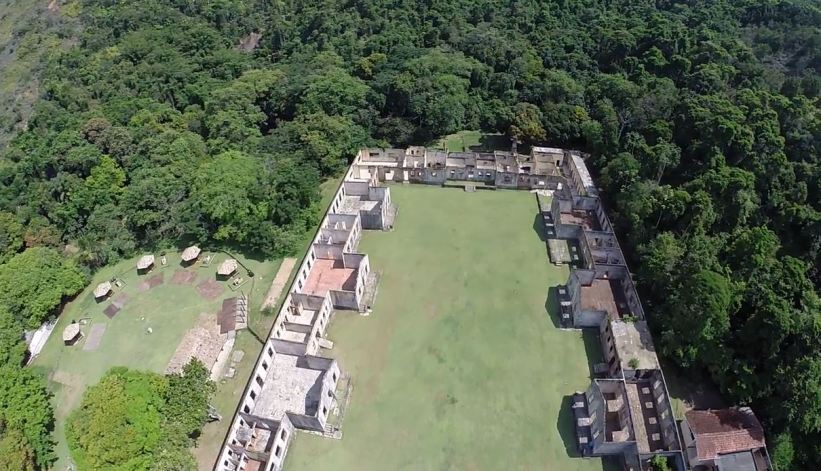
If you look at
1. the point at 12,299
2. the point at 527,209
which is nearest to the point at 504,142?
the point at 527,209

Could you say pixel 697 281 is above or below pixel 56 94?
above

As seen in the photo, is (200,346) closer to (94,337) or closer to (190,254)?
(94,337)

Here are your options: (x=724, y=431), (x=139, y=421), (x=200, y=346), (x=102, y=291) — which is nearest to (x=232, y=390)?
(x=200, y=346)

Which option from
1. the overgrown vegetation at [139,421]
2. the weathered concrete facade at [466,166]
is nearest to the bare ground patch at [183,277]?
the overgrown vegetation at [139,421]

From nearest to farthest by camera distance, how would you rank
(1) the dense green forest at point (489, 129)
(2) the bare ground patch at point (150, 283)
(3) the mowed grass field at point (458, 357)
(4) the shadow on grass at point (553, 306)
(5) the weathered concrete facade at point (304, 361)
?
1. (5) the weathered concrete facade at point (304, 361)
2. (3) the mowed grass field at point (458, 357)
3. (1) the dense green forest at point (489, 129)
4. (4) the shadow on grass at point (553, 306)
5. (2) the bare ground patch at point (150, 283)

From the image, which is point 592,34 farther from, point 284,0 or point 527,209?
point 284,0

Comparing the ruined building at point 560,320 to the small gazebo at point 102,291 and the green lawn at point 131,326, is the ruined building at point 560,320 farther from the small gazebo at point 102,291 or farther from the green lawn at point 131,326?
the small gazebo at point 102,291
